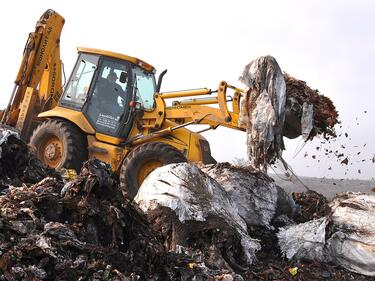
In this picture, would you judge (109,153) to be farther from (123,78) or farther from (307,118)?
(307,118)

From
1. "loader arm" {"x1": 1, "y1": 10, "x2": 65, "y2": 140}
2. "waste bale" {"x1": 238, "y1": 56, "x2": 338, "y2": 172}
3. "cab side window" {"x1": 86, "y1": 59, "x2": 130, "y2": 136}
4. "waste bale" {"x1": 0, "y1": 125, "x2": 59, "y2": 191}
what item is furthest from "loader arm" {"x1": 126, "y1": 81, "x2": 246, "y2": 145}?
"waste bale" {"x1": 0, "y1": 125, "x2": 59, "y2": 191}

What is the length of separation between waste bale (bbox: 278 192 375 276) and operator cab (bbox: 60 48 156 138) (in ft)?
11.5

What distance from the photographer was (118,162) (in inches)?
298

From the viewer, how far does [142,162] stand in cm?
709

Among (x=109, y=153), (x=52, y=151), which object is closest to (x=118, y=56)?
(x=109, y=153)

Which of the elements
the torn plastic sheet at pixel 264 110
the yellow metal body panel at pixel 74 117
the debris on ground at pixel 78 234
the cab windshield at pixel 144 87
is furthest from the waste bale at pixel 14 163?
the cab windshield at pixel 144 87

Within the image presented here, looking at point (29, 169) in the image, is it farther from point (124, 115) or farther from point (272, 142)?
point (124, 115)

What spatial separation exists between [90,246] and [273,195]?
2.76m

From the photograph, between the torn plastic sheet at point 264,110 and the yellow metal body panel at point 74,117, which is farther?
the yellow metal body panel at point 74,117

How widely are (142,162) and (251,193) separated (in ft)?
7.46

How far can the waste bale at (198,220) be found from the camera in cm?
425

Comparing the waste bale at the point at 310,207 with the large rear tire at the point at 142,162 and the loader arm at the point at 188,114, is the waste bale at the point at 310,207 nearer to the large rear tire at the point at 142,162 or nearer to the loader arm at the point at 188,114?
the loader arm at the point at 188,114

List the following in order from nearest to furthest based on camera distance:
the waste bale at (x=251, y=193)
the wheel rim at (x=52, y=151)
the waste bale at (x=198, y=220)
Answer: the waste bale at (x=198, y=220) < the waste bale at (x=251, y=193) < the wheel rim at (x=52, y=151)

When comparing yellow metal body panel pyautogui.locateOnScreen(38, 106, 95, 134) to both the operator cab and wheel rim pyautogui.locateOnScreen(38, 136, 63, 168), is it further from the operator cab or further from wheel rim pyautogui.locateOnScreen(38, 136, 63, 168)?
wheel rim pyautogui.locateOnScreen(38, 136, 63, 168)
